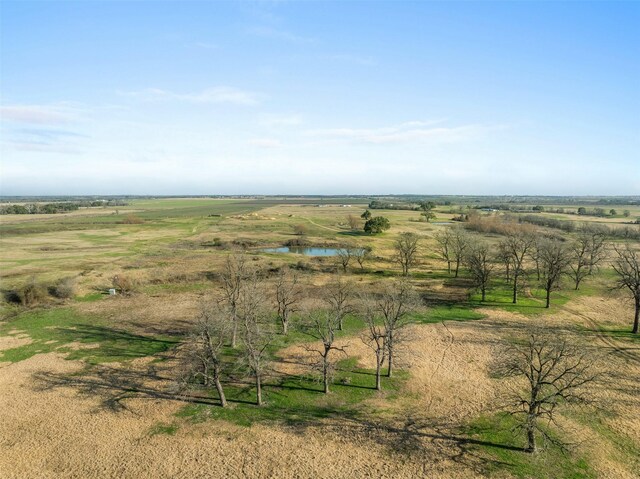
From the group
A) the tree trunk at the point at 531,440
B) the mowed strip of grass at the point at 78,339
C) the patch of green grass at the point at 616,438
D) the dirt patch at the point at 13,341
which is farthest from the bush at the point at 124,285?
the patch of green grass at the point at 616,438

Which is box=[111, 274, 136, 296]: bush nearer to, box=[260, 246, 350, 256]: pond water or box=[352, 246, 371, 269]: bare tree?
box=[260, 246, 350, 256]: pond water

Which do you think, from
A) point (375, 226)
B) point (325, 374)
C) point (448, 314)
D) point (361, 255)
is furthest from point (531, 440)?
point (375, 226)

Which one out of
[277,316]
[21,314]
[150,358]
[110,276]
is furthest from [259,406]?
[110,276]

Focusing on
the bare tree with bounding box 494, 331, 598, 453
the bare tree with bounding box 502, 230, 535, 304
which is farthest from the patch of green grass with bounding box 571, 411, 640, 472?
the bare tree with bounding box 502, 230, 535, 304

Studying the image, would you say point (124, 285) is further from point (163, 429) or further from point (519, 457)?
point (519, 457)

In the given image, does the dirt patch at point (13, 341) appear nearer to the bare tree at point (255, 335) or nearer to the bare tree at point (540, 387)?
the bare tree at point (255, 335)
